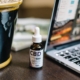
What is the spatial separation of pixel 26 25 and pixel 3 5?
0.42 meters

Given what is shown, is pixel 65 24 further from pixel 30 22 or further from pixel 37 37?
pixel 30 22

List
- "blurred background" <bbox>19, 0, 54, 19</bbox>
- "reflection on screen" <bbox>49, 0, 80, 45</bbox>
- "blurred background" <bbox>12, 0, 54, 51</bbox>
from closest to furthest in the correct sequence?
1. "reflection on screen" <bbox>49, 0, 80, 45</bbox>
2. "blurred background" <bbox>12, 0, 54, 51</bbox>
3. "blurred background" <bbox>19, 0, 54, 19</bbox>

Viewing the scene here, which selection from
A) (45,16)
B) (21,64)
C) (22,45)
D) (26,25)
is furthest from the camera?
(45,16)

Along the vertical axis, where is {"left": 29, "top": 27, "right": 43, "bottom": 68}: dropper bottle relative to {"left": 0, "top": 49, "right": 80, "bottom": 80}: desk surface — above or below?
above

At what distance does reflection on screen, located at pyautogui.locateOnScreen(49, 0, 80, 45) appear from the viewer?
0.58 metres

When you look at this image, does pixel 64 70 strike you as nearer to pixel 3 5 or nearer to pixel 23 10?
pixel 3 5

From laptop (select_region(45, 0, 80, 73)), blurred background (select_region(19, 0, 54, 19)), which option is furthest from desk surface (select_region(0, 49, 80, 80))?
blurred background (select_region(19, 0, 54, 19))

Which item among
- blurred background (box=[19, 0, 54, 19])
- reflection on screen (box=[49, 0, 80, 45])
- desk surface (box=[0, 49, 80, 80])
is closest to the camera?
desk surface (box=[0, 49, 80, 80])

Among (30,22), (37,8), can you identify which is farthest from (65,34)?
(37,8)

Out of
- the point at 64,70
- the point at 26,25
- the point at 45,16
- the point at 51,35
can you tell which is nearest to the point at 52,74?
the point at 64,70

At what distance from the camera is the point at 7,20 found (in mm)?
473

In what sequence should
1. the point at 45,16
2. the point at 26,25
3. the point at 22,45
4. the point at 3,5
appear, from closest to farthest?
the point at 3,5 → the point at 22,45 → the point at 26,25 → the point at 45,16

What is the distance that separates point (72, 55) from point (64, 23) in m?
0.12

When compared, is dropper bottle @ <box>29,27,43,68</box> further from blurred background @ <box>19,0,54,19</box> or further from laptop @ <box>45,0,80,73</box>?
blurred background @ <box>19,0,54,19</box>
